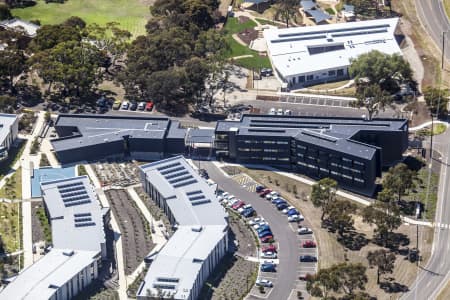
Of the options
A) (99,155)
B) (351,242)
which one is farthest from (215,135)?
(351,242)

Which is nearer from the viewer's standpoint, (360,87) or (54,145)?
(54,145)

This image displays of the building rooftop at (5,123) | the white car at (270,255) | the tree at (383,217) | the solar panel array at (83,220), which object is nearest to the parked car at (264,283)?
the white car at (270,255)

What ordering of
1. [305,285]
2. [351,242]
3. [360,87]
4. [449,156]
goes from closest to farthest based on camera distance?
[305,285]
[351,242]
[449,156]
[360,87]

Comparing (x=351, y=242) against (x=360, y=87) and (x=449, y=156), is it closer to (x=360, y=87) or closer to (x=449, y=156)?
(x=449, y=156)

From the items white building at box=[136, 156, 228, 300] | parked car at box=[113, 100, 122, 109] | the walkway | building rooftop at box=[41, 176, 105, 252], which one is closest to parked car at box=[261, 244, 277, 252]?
white building at box=[136, 156, 228, 300]

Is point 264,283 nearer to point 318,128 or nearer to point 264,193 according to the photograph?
point 264,193

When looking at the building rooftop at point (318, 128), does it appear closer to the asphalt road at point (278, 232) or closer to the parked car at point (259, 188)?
the asphalt road at point (278, 232)
